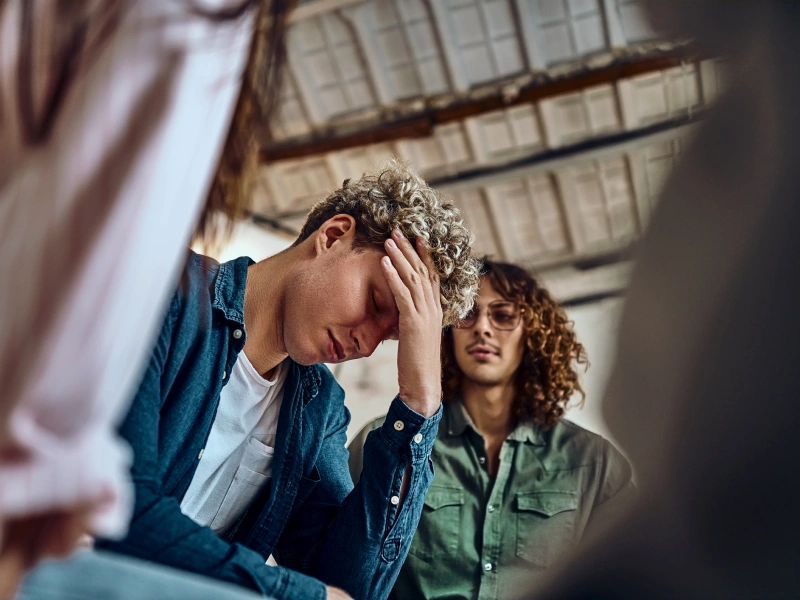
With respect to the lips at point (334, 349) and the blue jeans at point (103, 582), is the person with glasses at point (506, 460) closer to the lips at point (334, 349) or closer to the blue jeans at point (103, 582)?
the lips at point (334, 349)

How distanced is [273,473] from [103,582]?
72cm

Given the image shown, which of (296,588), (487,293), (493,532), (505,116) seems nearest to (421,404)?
(296,588)

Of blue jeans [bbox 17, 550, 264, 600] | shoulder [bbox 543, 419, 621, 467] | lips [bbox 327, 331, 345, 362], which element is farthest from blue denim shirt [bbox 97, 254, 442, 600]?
shoulder [bbox 543, 419, 621, 467]

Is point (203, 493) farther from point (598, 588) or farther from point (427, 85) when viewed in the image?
point (427, 85)

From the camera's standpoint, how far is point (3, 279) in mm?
610

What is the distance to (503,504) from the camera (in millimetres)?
1895

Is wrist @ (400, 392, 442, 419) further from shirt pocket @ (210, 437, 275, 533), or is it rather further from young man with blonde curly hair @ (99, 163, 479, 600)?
shirt pocket @ (210, 437, 275, 533)

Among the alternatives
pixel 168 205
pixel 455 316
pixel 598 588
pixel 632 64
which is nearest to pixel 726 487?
pixel 598 588

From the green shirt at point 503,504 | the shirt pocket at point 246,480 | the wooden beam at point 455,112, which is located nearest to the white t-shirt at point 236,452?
the shirt pocket at point 246,480

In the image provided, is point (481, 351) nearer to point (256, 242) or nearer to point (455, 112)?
point (256, 242)

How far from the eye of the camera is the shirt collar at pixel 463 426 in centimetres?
196

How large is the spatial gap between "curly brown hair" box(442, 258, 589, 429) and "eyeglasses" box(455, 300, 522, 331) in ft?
0.06

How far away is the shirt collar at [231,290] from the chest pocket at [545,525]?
891mm

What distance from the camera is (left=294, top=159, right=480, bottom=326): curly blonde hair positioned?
54.2 inches
